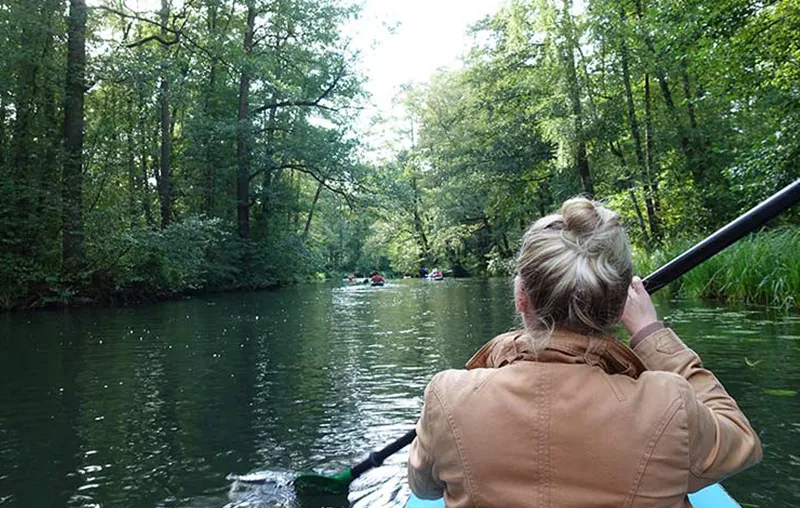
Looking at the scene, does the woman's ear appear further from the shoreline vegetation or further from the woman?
the shoreline vegetation

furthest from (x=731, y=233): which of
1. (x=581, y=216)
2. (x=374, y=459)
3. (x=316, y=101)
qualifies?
(x=316, y=101)

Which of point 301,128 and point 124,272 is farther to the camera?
point 301,128

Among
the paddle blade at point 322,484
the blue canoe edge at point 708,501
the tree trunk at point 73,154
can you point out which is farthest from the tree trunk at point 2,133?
the blue canoe edge at point 708,501

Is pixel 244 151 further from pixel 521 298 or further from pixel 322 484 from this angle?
pixel 521 298

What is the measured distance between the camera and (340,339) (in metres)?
8.36

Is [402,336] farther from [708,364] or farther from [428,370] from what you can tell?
[708,364]

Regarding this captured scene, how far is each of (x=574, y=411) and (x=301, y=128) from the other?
2211 centimetres

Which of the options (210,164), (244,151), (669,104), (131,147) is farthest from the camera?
(244,151)

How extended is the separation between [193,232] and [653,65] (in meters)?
11.5

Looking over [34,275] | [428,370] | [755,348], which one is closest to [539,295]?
[428,370]

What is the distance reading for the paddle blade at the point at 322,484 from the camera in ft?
10.2

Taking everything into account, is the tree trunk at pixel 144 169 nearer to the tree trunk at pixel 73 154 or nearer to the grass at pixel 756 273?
the tree trunk at pixel 73 154

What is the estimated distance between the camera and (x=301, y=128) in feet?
73.4

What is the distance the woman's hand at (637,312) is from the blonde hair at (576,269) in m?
0.17
